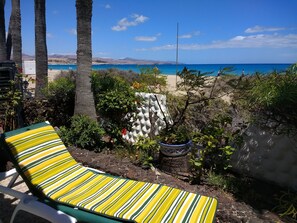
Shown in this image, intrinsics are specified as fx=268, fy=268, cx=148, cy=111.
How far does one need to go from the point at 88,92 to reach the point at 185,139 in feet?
7.08

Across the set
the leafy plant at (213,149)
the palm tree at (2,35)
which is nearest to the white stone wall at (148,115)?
the leafy plant at (213,149)

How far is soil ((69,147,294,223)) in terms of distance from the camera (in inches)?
101

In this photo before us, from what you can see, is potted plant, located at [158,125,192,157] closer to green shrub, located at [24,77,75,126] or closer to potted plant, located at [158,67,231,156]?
potted plant, located at [158,67,231,156]

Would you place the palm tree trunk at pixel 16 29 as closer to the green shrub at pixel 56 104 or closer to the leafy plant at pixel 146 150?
the green shrub at pixel 56 104

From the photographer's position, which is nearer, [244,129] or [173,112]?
[244,129]

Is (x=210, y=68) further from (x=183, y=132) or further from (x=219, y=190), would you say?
(x=219, y=190)

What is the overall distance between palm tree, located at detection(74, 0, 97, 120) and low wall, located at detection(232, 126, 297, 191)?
275cm

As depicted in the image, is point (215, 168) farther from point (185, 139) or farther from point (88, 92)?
point (88, 92)

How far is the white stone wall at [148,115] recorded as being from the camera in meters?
5.14

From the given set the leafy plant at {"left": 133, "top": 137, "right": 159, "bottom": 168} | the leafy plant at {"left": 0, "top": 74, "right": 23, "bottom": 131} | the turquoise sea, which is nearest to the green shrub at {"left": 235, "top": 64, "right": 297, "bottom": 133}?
the turquoise sea

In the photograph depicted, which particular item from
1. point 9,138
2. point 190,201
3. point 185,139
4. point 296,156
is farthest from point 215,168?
point 9,138

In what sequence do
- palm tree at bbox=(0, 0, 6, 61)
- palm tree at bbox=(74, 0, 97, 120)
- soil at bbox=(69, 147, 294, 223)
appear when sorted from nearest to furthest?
soil at bbox=(69, 147, 294, 223) → palm tree at bbox=(74, 0, 97, 120) → palm tree at bbox=(0, 0, 6, 61)

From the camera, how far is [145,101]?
17.6 feet

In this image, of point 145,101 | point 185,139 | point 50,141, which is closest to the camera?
point 50,141
